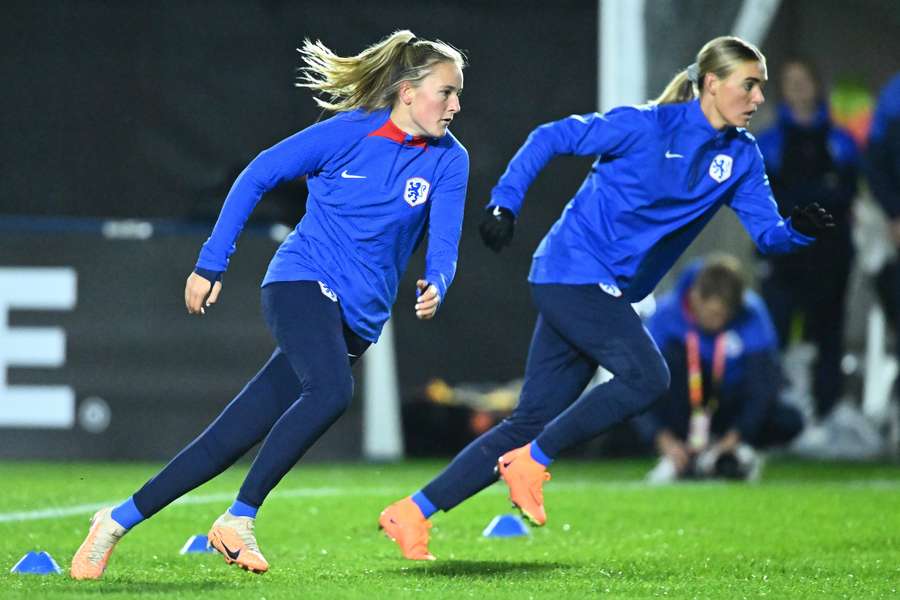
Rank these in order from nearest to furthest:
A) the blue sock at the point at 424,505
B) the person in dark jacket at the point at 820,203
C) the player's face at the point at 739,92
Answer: the blue sock at the point at 424,505 < the player's face at the point at 739,92 < the person in dark jacket at the point at 820,203

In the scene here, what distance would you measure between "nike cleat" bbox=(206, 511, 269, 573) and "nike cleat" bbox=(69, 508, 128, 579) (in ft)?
1.13

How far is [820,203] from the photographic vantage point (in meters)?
10.7

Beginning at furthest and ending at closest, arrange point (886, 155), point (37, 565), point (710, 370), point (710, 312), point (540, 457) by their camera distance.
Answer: point (886, 155), point (710, 370), point (710, 312), point (540, 457), point (37, 565)

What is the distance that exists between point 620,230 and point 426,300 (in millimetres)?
1144

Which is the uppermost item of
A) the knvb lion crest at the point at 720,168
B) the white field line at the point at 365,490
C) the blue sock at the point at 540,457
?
the knvb lion crest at the point at 720,168

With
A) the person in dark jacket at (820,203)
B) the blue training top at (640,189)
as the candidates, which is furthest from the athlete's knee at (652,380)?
the person in dark jacket at (820,203)

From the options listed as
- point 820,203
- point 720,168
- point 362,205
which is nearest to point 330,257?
point 362,205

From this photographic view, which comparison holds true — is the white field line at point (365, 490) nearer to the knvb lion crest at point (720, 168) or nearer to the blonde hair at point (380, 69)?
the blonde hair at point (380, 69)

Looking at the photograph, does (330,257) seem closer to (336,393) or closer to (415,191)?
(415,191)

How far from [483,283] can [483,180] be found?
25.9 inches

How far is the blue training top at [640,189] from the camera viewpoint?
594 cm

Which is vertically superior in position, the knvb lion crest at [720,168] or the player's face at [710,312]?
the knvb lion crest at [720,168]

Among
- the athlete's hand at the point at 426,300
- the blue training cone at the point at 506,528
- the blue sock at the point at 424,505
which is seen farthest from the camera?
the blue training cone at the point at 506,528

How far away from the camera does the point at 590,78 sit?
10.7m
